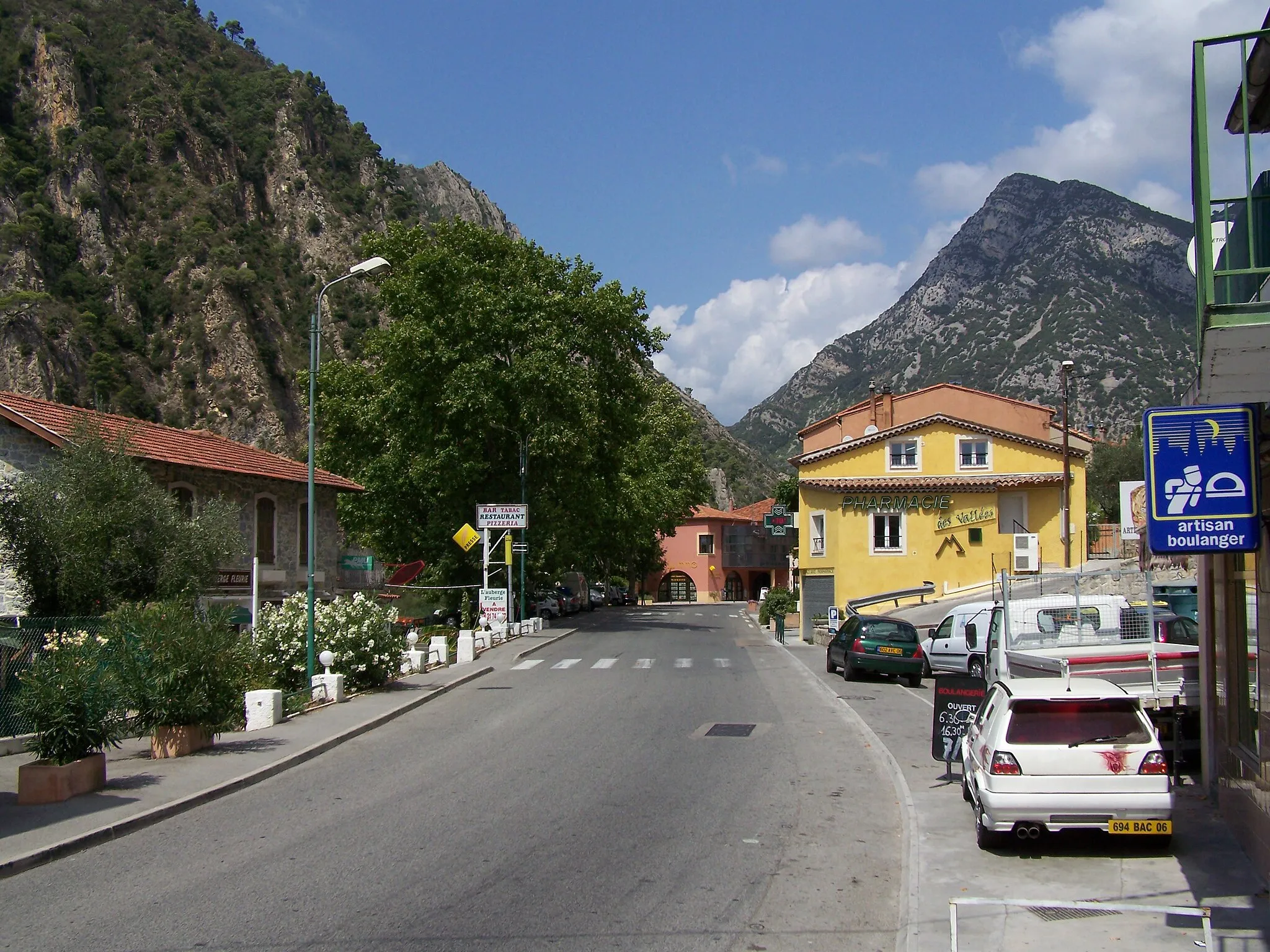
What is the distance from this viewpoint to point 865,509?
43.8 meters

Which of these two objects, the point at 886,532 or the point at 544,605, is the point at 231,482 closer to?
the point at 544,605

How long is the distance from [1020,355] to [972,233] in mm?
46369

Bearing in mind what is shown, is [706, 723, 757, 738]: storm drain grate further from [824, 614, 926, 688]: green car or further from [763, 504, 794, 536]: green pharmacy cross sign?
[763, 504, 794, 536]: green pharmacy cross sign

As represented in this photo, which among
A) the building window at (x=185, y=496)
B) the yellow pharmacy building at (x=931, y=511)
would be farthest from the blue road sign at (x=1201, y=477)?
the yellow pharmacy building at (x=931, y=511)

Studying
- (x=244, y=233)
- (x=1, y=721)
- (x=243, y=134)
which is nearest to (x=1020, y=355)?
(x=244, y=233)

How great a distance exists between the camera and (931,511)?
142 feet

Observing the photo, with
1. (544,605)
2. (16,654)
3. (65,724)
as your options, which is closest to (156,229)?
(544,605)

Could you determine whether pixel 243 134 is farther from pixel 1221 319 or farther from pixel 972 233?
pixel 1221 319

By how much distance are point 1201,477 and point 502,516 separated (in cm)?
3163

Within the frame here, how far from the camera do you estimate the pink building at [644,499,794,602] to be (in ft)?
301

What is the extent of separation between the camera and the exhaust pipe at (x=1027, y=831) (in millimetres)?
8602

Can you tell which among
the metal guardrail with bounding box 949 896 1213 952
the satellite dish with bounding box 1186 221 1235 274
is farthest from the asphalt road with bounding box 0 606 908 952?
the satellite dish with bounding box 1186 221 1235 274

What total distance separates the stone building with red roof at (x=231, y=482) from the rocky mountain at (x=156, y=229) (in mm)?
44144

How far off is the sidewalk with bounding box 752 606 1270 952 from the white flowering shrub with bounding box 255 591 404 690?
1190 cm
